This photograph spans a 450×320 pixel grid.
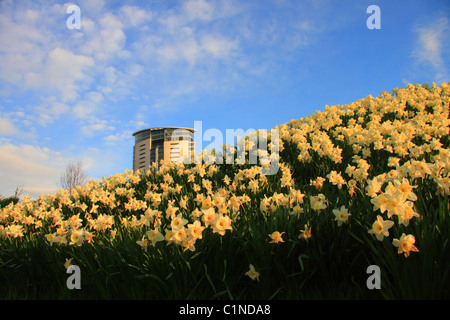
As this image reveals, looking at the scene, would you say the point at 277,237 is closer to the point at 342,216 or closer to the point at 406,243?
the point at 342,216

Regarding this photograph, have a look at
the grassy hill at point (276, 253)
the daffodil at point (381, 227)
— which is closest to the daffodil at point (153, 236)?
the grassy hill at point (276, 253)

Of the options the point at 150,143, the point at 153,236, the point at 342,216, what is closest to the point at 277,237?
the point at 342,216

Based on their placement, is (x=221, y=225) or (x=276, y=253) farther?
(x=276, y=253)

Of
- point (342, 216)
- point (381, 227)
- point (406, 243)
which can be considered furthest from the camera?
point (342, 216)

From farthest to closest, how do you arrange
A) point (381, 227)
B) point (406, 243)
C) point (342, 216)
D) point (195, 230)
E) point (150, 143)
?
1. point (150, 143)
2. point (342, 216)
3. point (195, 230)
4. point (381, 227)
5. point (406, 243)

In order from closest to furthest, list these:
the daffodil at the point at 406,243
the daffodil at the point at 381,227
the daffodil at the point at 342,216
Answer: the daffodil at the point at 406,243, the daffodil at the point at 381,227, the daffodil at the point at 342,216

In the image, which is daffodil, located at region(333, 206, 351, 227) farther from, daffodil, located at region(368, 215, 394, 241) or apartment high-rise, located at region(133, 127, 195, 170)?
apartment high-rise, located at region(133, 127, 195, 170)

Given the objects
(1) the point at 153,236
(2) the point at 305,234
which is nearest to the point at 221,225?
(1) the point at 153,236

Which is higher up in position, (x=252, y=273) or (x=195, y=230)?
(x=195, y=230)

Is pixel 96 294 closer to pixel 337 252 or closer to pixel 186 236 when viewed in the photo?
pixel 186 236

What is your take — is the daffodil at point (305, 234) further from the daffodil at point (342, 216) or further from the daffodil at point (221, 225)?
the daffodil at point (221, 225)

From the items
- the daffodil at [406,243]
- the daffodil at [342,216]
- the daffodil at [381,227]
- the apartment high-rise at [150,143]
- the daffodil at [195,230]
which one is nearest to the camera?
the daffodil at [406,243]

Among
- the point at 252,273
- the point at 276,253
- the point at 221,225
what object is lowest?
the point at 252,273
